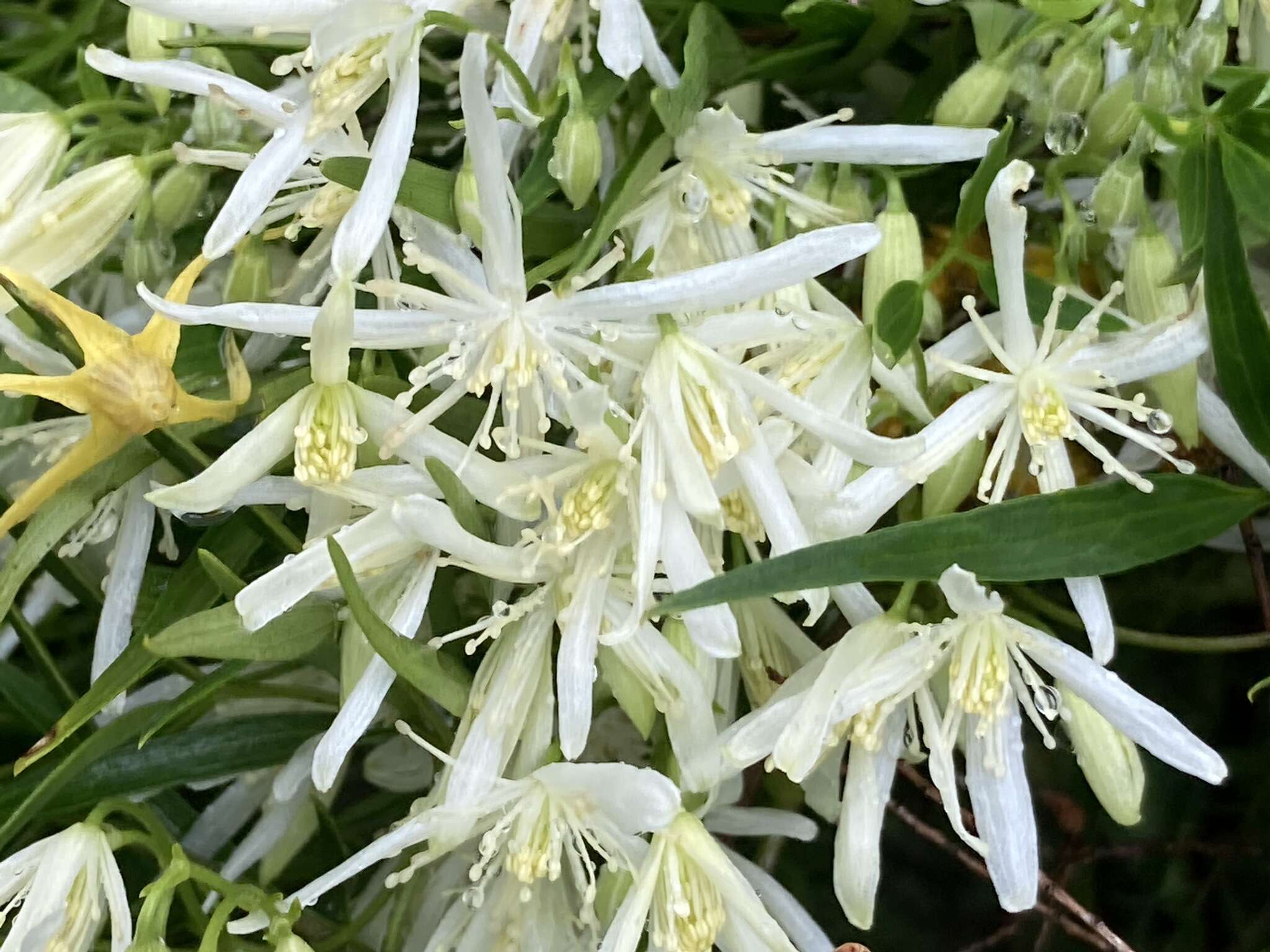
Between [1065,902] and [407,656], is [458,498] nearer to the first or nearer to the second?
[407,656]

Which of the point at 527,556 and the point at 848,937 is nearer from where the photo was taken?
the point at 527,556

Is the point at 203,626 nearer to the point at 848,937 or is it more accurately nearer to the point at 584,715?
the point at 584,715

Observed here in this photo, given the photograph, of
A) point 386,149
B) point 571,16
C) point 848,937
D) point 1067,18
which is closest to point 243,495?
point 386,149

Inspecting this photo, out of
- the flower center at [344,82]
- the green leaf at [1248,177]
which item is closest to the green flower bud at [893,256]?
the green leaf at [1248,177]

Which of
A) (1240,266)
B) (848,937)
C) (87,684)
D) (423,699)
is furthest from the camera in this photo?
(848,937)

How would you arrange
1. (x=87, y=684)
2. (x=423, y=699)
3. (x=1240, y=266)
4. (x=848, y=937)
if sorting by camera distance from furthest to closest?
(x=848, y=937)
(x=87, y=684)
(x=423, y=699)
(x=1240, y=266)

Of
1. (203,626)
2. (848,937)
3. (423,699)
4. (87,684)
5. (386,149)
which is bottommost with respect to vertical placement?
(848,937)

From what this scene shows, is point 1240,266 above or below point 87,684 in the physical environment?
above
